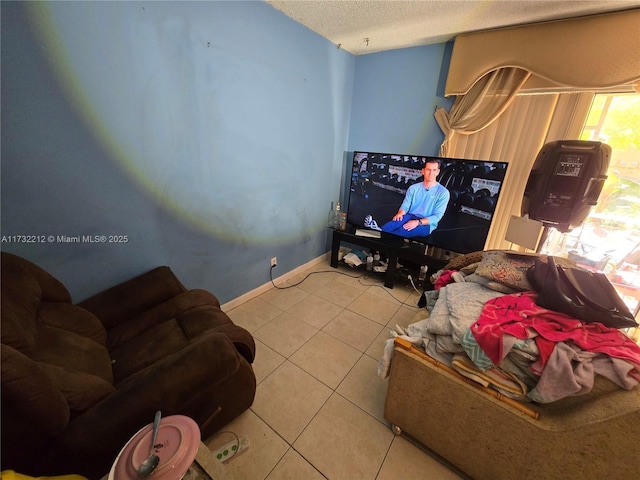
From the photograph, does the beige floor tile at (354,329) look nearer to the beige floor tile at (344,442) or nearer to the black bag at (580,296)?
the beige floor tile at (344,442)

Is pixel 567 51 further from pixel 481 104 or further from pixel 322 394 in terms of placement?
pixel 322 394

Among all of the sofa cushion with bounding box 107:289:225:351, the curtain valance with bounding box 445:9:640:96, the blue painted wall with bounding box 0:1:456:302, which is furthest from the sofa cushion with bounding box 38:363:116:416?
the curtain valance with bounding box 445:9:640:96

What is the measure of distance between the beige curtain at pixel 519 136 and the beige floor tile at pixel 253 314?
2.12 metres

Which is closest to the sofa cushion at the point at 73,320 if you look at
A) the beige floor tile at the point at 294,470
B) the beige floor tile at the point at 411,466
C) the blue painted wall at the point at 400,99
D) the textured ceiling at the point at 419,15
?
the beige floor tile at the point at 294,470

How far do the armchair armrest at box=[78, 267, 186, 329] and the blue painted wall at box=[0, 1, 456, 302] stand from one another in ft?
0.37

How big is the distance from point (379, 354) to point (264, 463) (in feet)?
3.15

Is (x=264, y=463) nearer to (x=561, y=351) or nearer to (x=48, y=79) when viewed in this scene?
(x=561, y=351)

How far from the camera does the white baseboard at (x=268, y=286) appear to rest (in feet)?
7.25

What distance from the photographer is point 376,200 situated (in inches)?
104

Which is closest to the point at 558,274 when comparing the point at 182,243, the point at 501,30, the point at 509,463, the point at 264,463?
the point at 509,463

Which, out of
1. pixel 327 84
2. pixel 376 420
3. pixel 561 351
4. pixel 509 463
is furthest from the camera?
pixel 327 84

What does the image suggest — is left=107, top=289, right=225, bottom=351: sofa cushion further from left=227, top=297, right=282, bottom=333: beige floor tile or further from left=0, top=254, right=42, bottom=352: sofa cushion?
left=227, top=297, right=282, bottom=333: beige floor tile

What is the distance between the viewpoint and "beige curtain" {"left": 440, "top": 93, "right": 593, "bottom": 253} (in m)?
1.83

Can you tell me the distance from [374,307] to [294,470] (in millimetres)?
1411
